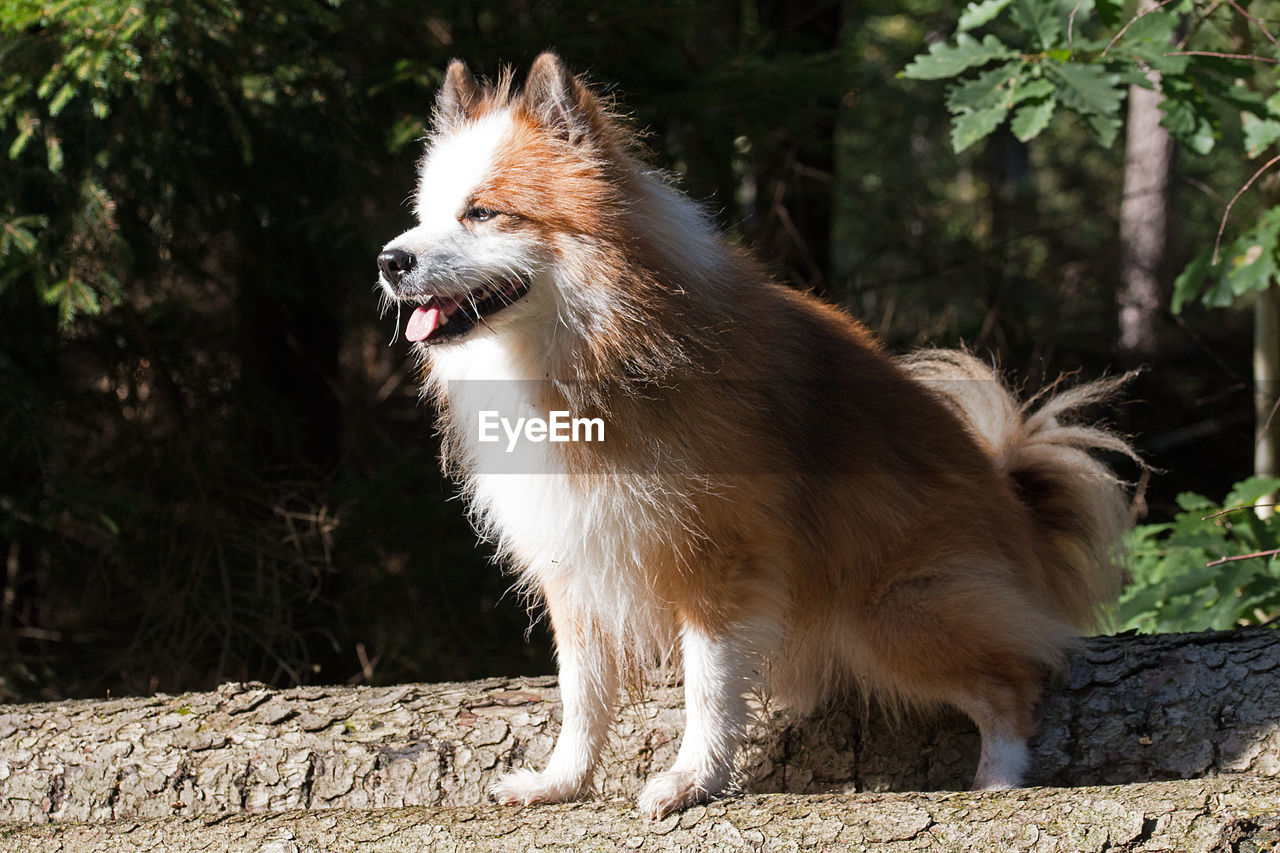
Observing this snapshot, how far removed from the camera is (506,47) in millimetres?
4676

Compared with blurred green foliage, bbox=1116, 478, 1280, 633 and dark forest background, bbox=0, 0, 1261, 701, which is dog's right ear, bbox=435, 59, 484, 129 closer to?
dark forest background, bbox=0, 0, 1261, 701

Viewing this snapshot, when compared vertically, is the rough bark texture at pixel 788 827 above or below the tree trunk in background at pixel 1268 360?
below

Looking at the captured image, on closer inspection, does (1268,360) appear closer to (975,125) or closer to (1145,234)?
(975,125)

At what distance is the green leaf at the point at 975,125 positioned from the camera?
11.7ft

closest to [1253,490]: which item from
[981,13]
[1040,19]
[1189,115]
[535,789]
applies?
[1189,115]

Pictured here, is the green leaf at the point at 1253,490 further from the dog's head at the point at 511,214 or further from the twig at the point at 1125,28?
the dog's head at the point at 511,214

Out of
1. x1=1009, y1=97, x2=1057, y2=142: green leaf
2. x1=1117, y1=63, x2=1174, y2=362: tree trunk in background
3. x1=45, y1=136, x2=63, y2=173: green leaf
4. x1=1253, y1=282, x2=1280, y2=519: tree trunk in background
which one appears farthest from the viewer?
x1=1117, y1=63, x2=1174, y2=362: tree trunk in background

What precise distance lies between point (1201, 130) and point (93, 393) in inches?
199

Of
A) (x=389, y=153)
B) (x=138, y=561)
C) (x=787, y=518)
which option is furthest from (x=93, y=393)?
(x=787, y=518)

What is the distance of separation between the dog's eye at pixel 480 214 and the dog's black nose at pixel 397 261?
190 millimetres

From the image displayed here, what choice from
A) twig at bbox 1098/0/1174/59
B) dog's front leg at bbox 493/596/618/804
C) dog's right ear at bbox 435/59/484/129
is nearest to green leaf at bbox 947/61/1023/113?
twig at bbox 1098/0/1174/59

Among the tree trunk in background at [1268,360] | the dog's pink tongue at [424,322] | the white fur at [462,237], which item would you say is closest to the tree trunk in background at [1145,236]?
the tree trunk in background at [1268,360]

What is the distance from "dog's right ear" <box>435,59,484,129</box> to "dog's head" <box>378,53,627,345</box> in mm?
191

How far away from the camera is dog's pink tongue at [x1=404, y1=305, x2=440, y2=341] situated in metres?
2.69
